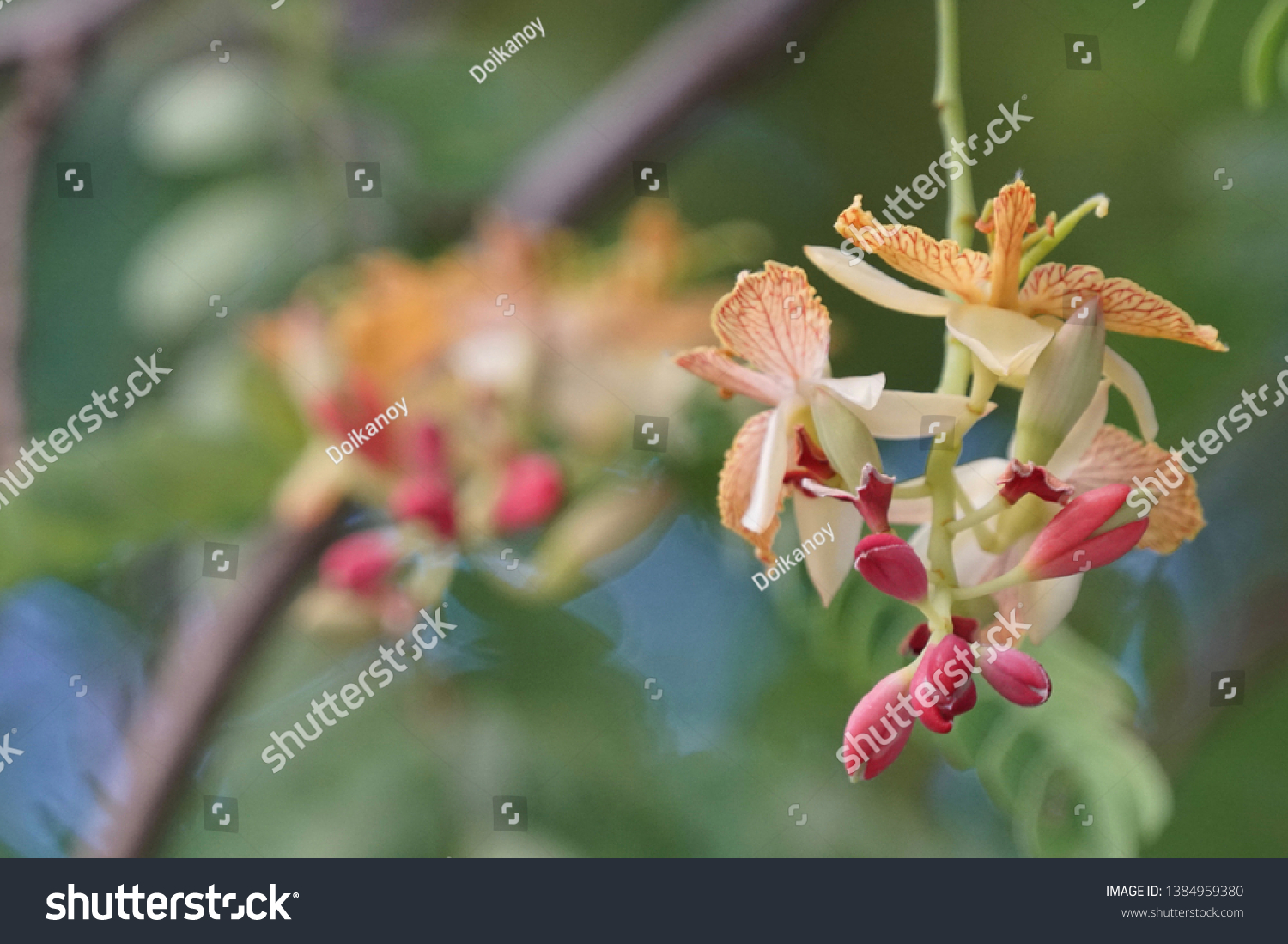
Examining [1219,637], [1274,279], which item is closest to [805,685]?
[1219,637]

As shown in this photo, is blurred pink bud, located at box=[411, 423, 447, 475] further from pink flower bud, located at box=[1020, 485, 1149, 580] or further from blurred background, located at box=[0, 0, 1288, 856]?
pink flower bud, located at box=[1020, 485, 1149, 580]

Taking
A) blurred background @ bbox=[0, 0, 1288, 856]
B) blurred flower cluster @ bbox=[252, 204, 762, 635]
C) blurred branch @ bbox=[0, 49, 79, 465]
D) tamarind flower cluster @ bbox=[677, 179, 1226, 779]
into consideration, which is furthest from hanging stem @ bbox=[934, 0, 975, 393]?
blurred branch @ bbox=[0, 49, 79, 465]

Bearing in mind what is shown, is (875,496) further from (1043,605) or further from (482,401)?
(482,401)

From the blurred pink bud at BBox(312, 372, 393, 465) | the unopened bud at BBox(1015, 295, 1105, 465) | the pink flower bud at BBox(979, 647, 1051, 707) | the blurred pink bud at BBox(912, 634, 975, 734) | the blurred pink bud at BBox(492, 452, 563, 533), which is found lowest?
the blurred pink bud at BBox(492, 452, 563, 533)

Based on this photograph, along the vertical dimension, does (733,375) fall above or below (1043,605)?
above

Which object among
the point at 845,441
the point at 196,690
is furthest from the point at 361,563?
the point at 845,441
